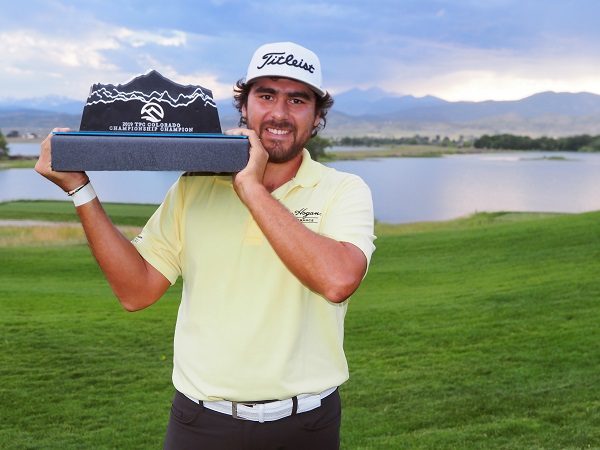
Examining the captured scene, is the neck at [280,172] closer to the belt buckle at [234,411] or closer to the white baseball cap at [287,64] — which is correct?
the white baseball cap at [287,64]

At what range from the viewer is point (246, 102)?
104 inches

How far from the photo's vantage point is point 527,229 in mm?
20047

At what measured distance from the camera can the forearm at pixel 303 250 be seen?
82.5 inches

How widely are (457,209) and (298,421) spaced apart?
38340 mm

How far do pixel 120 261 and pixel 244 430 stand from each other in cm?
69

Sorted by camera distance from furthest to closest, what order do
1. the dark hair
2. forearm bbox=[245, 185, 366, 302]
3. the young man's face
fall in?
the dark hair
the young man's face
forearm bbox=[245, 185, 366, 302]

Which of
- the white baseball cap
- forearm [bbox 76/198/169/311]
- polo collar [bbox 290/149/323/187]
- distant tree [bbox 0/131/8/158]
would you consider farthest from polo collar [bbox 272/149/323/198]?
distant tree [bbox 0/131/8/158]

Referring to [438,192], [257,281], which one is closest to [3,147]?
[438,192]

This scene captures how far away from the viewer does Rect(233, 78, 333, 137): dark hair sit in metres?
2.62

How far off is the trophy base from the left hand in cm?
3

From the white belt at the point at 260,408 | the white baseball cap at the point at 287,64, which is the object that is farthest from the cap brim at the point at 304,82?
the white belt at the point at 260,408

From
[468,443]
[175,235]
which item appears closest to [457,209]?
[468,443]

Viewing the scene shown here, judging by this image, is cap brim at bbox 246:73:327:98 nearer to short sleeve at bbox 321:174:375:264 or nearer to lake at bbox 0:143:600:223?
short sleeve at bbox 321:174:375:264

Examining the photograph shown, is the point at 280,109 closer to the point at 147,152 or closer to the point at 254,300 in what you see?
the point at 147,152
